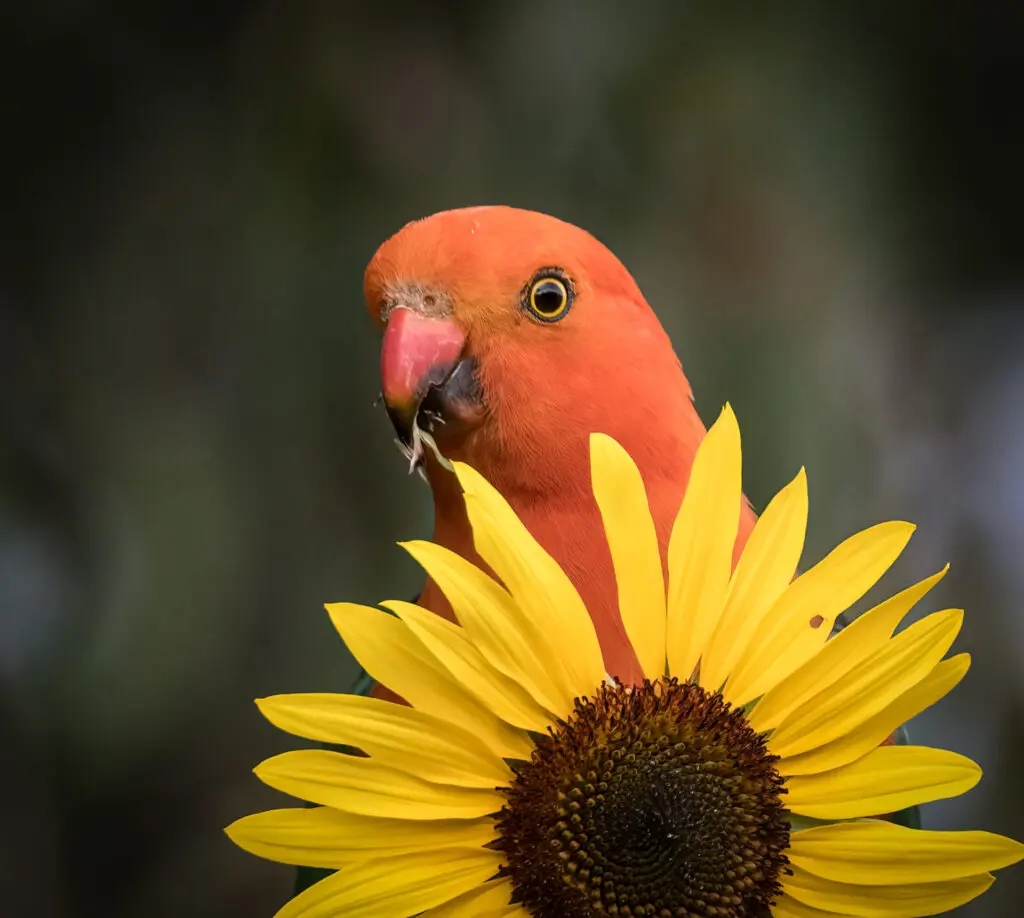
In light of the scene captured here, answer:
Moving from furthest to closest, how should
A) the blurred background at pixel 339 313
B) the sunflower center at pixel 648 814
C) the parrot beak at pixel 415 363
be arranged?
the blurred background at pixel 339 313, the parrot beak at pixel 415 363, the sunflower center at pixel 648 814

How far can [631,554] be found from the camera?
0.39 meters

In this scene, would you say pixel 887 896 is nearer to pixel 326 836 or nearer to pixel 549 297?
pixel 326 836

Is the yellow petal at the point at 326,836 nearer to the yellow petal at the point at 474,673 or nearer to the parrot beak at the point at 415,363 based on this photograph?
the yellow petal at the point at 474,673

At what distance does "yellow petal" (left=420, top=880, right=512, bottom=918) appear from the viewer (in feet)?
1.24

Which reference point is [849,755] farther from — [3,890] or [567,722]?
[3,890]

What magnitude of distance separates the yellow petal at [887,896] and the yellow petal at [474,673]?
13 centimetres

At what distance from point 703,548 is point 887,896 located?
0.54 ft

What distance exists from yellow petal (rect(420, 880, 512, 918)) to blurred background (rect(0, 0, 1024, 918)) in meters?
0.54

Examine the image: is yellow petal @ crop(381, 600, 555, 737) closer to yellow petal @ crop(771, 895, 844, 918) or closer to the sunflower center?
the sunflower center

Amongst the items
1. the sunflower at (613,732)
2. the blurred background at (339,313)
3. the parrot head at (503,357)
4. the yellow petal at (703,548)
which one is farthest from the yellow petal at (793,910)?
the blurred background at (339,313)

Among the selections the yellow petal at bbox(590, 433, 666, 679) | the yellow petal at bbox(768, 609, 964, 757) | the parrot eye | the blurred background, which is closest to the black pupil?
the parrot eye

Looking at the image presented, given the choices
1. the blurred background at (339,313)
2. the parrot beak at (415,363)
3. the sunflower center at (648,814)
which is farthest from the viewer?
the blurred background at (339,313)

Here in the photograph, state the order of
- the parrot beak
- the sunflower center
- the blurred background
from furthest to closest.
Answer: the blurred background < the parrot beak < the sunflower center

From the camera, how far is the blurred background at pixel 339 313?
843 mm
